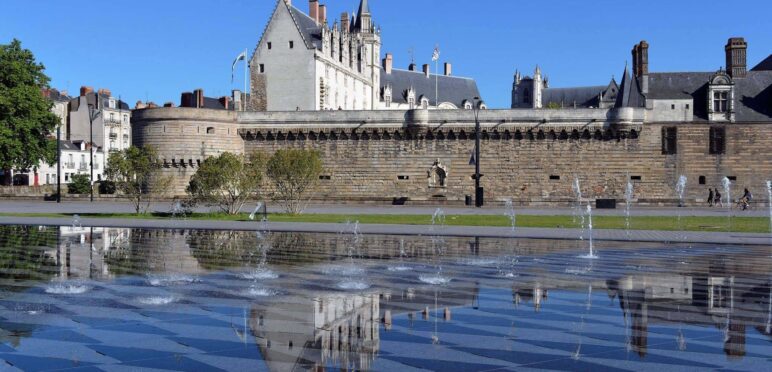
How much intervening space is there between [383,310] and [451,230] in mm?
16838

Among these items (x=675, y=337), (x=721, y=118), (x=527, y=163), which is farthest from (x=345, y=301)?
(x=721, y=118)

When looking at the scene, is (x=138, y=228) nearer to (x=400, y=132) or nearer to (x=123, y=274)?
(x=123, y=274)

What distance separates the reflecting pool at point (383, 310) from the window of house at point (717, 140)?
40851 millimetres

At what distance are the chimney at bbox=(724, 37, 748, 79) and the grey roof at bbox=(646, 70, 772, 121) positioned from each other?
1.83 feet

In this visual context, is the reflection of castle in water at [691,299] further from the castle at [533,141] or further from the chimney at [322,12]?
the chimney at [322,12]

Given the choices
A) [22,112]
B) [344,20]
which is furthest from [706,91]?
[22,112]

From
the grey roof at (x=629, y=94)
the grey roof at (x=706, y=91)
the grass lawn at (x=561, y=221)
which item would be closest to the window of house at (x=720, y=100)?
the grey roof at (x=706, y=91)

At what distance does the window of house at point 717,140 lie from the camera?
57.5 meters

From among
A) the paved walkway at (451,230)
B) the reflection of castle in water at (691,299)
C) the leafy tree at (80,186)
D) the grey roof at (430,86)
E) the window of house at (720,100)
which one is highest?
the grey roof at (430,86)

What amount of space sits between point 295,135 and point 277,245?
3947cm

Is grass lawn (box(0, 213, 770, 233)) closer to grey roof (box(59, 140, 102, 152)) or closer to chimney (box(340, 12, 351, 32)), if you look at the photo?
grey roof (box(59, 140, 102, 152))

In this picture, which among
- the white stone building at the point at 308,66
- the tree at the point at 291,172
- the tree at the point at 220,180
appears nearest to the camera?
the tree at the point at 220,180

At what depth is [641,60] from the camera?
6184 cm

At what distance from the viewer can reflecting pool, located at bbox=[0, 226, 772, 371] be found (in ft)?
27.2
